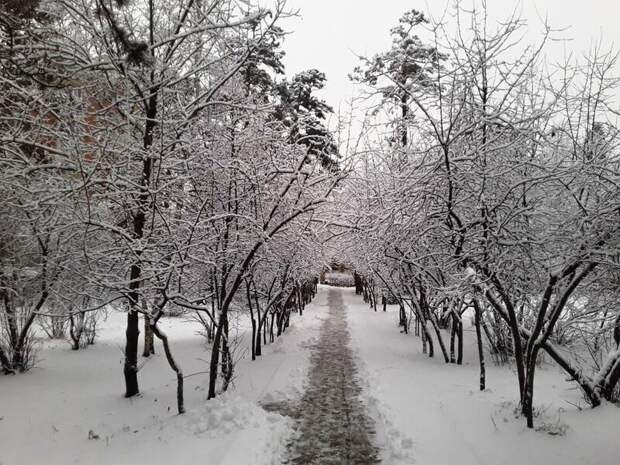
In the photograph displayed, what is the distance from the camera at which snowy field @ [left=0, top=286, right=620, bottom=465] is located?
6020mm

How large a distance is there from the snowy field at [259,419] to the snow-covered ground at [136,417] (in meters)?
0.03

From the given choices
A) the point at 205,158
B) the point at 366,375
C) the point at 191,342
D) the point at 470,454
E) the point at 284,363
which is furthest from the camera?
the point at 191,342

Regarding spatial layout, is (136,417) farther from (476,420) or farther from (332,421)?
(476,420)

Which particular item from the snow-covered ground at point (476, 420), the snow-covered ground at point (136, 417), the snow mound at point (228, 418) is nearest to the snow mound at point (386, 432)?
the snow-covered ground at point (476, 420)

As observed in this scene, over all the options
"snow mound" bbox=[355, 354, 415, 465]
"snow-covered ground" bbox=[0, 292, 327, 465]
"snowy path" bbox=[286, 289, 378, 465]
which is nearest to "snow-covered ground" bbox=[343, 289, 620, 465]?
"snow mound" bbox=[355, 354, 415, 465]

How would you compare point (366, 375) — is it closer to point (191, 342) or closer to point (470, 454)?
point (470, 454)

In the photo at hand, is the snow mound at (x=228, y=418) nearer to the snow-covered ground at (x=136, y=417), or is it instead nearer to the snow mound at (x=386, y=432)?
the snow-covered ground at (x=136, y=417)

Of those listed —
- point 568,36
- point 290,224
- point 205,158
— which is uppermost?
point 568,36

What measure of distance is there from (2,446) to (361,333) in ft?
48.7

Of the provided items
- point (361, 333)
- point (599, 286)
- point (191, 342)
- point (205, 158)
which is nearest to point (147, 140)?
point (205, 158)

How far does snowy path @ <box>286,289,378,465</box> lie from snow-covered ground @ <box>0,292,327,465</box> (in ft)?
1.15

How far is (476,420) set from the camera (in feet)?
24.1

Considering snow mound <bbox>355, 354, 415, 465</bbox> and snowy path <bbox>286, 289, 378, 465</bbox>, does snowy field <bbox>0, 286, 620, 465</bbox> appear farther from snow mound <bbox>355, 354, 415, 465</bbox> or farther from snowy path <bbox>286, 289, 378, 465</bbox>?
snowy path <bbox>286, 289, 378, 465</bbox>

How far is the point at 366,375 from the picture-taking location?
11.6 metres
